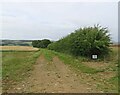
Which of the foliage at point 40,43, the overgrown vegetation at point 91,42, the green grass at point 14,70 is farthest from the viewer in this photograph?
the foliage at point 40,43

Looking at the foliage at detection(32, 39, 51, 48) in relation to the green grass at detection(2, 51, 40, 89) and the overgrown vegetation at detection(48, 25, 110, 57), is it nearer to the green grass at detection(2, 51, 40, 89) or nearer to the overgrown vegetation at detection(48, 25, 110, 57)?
the overgrown vegetation at detection(48, 25, 110, 57)

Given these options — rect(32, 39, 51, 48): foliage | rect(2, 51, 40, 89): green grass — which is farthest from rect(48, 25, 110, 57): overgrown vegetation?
rect(32, 39, 51, 48): foliage

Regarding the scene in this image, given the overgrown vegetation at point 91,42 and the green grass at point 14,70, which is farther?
the overgrown vegetation at point 91,42

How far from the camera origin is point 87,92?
8.26 m

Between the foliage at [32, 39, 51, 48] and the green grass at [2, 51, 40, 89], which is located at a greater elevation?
the foliage at [32, 39, 51, 48]

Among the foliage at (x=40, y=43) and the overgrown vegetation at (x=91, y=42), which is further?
the foliage at (x=40, y=43)

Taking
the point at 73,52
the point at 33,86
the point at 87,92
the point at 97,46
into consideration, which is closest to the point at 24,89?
the point at 33,86

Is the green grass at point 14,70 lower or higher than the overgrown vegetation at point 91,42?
lower

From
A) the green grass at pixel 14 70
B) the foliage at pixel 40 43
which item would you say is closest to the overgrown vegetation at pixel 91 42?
the green grass at pixel 14 70

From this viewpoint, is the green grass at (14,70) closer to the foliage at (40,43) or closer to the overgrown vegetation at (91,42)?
the overgrown vegetation at (91,42)

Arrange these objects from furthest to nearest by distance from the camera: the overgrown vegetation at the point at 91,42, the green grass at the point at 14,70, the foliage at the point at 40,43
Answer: the foliage at the point at 40,43 → the overgrown vegetation at the point at 91,42 → the green grass at the point at 14,70

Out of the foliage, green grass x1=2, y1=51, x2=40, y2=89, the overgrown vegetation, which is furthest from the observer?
the foliage

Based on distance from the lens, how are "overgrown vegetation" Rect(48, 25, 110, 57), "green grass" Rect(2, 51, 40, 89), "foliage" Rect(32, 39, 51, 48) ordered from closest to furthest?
1. "green grass" Rect(2, 51, 40, 89)
2. "overgrown vegetation" Rect(48, 25, 110, 57)
3. "foliage" Rect(32, 39, 51, 48)

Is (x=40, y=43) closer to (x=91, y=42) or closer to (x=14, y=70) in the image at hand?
(x=91, y=42)
